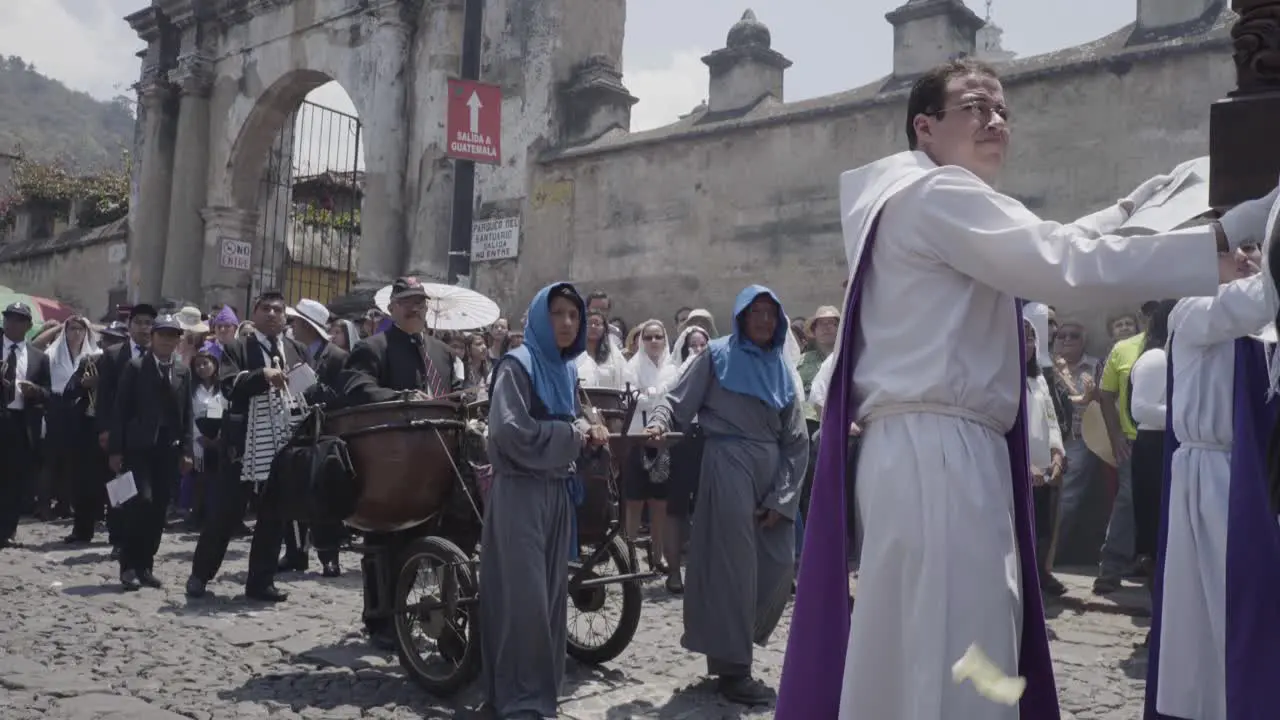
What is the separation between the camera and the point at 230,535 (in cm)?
845

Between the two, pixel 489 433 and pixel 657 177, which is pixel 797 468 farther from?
pixel 657 177

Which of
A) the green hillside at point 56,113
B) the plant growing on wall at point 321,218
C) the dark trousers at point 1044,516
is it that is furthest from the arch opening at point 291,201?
the green hillside at point 56,113

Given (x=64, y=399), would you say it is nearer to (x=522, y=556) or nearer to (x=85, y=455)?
(x=85, y=455)

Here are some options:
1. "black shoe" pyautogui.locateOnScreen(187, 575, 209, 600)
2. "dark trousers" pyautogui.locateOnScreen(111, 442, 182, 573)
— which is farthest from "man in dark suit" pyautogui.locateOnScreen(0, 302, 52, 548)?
"black shoe" pyautogui.locateOnScreen(187, 575, 209, 600)

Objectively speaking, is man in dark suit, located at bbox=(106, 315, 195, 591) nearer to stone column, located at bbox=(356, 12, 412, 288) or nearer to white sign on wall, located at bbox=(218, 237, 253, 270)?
stone column, located at bbox=(356, 12, 412, 288)

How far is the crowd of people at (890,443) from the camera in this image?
2887mm

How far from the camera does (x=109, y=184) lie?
26.1 metres

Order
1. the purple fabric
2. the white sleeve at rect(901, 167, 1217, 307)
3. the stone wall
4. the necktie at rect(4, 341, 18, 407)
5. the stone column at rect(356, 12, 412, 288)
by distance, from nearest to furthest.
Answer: the white sleeve at rect(901, 167, 1217, 307) < the purple fabric < the necktie at rect(4, 341, 18, 407) < the stone column at rect(356, 12, 412, 288) < the stone wall

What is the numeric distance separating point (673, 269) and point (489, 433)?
333 inches

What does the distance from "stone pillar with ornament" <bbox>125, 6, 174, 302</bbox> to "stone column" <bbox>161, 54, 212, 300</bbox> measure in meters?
0.67

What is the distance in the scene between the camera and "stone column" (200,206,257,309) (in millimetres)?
20297

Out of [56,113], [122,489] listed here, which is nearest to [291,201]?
[122,489]

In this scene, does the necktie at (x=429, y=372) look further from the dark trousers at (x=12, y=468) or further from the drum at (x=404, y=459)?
the dark trousers at (x=12, y=468)

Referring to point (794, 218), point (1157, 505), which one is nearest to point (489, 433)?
point (1157, 505)
